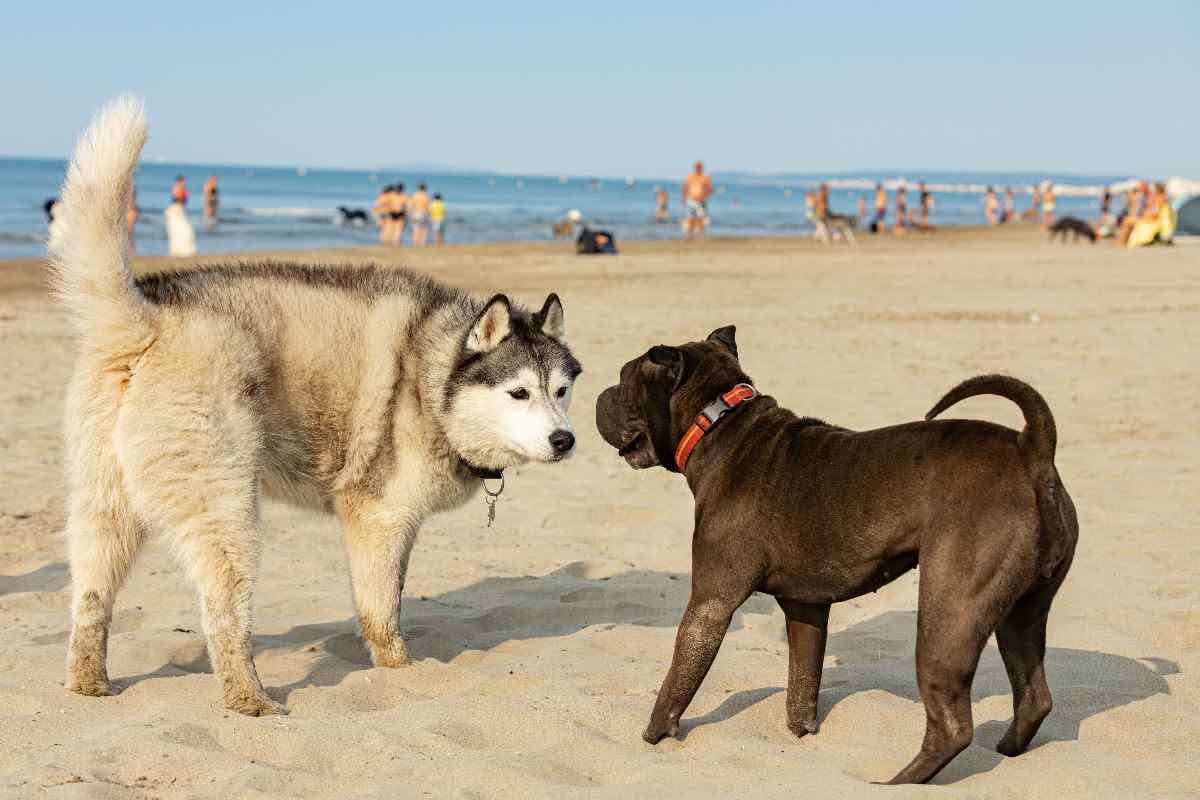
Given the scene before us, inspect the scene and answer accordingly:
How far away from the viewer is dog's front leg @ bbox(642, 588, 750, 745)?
4.02 meters

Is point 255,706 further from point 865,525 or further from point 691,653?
point 865,525

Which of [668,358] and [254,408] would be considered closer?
[668,358]

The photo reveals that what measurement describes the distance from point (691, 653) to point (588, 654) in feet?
4.55

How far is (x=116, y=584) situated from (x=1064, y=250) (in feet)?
96.3

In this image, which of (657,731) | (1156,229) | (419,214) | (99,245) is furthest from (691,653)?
(1156,229)

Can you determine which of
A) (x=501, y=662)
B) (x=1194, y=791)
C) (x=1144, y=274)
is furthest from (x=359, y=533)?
(x=1144, y=274)

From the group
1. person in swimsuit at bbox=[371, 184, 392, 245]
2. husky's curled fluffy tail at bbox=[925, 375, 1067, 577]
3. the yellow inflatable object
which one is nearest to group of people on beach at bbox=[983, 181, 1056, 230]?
the yellow inflatable object

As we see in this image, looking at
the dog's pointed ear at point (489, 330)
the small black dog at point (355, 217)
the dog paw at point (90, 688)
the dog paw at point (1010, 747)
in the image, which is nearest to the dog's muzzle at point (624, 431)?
the dog's pointed ear at point (489, 330)

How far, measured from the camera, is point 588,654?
17.6 ft

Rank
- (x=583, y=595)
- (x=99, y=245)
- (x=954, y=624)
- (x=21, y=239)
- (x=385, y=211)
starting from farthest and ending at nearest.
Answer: (x=385, y=211) → (x=21, y=239) → (x=583, y=595) → (x=99, y=245) → (x=954, y=624)

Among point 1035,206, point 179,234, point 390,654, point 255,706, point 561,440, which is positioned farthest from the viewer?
point 1035,206


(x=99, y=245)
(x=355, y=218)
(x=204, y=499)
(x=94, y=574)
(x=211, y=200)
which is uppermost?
(x=99, y=245)

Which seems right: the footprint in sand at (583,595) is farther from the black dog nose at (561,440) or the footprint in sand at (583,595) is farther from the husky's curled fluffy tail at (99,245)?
the husky's curled fluffy tail at (99,245)

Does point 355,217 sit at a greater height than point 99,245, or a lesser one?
lesser
